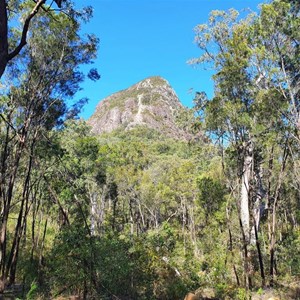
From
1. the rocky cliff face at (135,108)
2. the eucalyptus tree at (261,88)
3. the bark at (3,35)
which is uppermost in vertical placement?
the rocky cliff face at (135,108)

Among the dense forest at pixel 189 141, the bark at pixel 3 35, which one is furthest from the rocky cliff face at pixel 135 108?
the bark at pixel 3 35

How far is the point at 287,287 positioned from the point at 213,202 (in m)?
12.2

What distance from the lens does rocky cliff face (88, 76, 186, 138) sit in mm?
103244

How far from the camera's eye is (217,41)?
11883 millimetres

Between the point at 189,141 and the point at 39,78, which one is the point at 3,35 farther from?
the point at 189,141

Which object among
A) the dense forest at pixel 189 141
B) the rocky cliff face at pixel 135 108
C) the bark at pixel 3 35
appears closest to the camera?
the bark at pixel 3 35

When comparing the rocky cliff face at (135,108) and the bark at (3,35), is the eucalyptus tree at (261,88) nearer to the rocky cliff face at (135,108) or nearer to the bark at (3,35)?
the bark at (3,35)

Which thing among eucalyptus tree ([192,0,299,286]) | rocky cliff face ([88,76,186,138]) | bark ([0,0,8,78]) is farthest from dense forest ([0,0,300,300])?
rocky cliff face ([88,76,186,138])

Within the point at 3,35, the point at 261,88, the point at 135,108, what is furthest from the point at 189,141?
the point at 135,108

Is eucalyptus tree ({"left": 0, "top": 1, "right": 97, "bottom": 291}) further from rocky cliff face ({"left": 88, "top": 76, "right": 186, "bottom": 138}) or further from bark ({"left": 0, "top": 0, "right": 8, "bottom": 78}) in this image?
rocky cliff face ({"left": 88, "top": 76, "right": 186, "bottom": 138})

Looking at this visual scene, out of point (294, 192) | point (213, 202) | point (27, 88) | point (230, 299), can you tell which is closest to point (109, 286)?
point (230, 299)

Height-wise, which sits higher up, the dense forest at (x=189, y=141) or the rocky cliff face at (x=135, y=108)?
the rocky cliff face at (x=135, y=108)

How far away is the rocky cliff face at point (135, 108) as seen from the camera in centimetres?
10324

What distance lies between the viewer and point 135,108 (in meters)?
112
